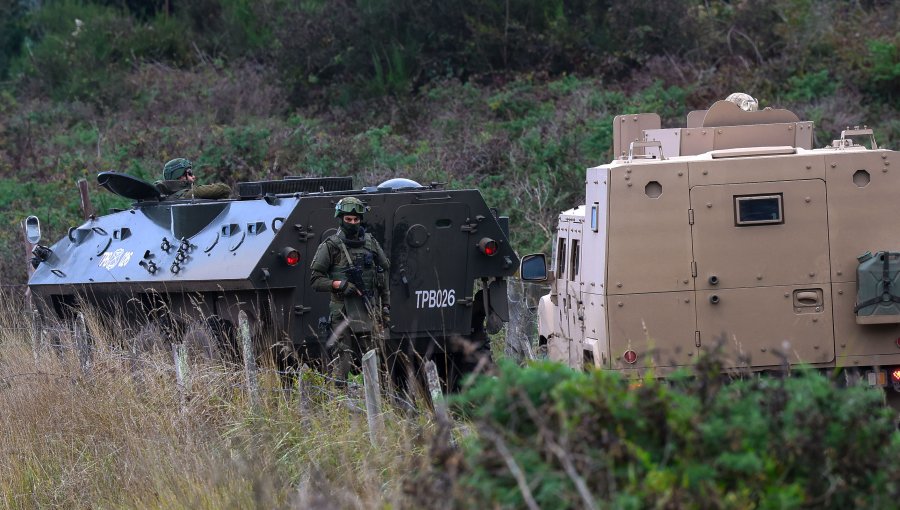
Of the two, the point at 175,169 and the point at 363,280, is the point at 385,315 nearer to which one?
the point at 363,280

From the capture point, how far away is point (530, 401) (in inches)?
156

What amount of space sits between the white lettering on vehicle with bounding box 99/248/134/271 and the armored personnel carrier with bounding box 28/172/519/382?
0.33 feet

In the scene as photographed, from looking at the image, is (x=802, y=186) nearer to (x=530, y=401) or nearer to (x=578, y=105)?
(x=530, y=401)

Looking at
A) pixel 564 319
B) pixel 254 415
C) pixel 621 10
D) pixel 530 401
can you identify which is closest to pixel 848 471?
pixel 530 401

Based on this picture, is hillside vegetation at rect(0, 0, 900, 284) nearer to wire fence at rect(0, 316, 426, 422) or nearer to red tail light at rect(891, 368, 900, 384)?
wire fence at rect(0, 316, 426, 422)

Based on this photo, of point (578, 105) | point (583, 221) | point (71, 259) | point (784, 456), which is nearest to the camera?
point (784, 456)

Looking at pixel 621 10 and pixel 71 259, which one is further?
pixel 621 10

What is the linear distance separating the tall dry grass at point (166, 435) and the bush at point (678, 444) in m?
1.90

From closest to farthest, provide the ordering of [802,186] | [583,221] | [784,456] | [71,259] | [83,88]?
[784,456]
[802,186]
[583,221]
[71,259]
[83,88]

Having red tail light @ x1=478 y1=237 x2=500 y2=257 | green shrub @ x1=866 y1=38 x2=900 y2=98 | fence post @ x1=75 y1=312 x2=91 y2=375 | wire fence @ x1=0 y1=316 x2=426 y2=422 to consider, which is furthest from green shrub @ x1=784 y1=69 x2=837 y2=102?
fence post @ x1=75 y1=312 x2=91 y2=375

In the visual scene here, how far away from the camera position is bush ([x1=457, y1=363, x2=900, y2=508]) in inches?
143

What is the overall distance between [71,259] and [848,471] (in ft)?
36.6

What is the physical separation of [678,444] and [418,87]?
23.0 m

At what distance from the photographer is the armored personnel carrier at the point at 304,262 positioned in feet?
35.3
